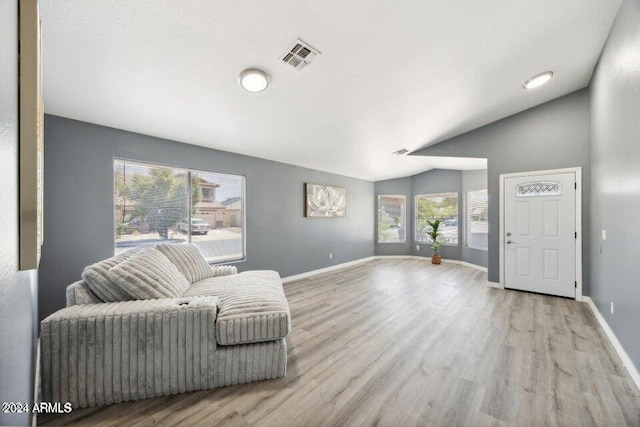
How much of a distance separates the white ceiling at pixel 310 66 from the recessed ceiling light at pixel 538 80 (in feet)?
0.28

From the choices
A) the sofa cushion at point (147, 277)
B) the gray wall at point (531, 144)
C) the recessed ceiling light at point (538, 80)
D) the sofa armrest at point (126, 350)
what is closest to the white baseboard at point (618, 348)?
the gray wall at point (531, 144)

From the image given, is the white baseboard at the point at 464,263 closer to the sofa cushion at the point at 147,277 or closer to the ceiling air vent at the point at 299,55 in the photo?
the ceiling air vent at the point at 299,55

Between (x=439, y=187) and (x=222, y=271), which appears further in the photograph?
(x=439, y=187)

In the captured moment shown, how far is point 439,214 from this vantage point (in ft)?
22.5

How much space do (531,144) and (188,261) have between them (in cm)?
521

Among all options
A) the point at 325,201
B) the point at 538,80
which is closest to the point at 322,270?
the point at 325,201

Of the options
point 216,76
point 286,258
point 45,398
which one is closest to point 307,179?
point 286,258

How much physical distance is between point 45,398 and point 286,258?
11.2 ft

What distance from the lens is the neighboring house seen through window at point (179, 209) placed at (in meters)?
3.04

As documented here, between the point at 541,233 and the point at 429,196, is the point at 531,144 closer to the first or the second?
the point at 541,233

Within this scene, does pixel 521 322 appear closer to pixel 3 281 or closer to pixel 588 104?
pixel 588 104

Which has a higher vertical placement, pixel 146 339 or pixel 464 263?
pixel 146 339

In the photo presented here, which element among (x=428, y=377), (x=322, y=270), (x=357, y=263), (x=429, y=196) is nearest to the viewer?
(x=428, y=377)

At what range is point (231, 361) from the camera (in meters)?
1.83
